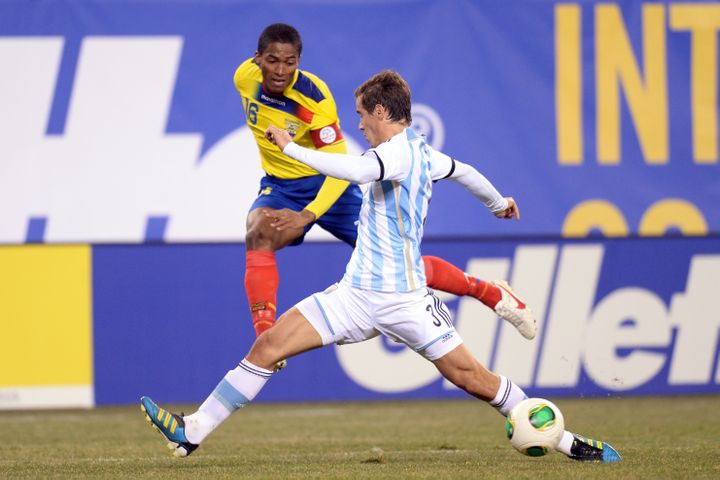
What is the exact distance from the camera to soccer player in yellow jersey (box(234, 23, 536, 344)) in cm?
709

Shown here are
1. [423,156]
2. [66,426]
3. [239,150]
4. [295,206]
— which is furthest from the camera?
[239,150]

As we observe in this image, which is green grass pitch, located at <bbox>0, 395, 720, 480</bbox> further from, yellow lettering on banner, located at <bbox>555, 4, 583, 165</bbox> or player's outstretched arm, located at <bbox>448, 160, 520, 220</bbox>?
yellow lettering on banner, located at <bbox>555, 4, 583, 165</bbox>

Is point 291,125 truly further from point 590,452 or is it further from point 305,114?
point 590,452

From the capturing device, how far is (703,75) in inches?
505

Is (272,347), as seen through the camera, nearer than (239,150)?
Yes

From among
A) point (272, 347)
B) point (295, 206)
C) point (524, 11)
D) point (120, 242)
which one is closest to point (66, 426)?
point (120, 242)

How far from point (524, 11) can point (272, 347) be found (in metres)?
7.73

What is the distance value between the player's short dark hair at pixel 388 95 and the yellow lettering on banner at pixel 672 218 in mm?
7220

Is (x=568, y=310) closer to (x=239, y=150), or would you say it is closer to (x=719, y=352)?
(x=719, y=352)

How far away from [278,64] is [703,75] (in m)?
7.12

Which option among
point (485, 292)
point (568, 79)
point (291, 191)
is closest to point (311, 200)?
point (291, 191)

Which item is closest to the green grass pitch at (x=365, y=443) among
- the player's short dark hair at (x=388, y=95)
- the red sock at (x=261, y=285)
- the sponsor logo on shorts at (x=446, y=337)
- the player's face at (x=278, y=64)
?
the sponsor logo on shorts at (x=446, y=337)

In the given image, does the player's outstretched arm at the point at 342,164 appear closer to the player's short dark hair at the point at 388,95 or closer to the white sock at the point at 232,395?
the player's short dark hair at the point at 388,95

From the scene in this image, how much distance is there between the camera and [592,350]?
1105 cm
